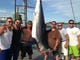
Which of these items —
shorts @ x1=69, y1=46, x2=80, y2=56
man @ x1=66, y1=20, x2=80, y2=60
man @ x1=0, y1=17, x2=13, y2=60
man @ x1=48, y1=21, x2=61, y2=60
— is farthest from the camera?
man @ x1=48, y1=21, x2=61, y2=60

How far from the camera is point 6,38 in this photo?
23.5ft

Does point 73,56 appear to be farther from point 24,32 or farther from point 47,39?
point 24,32

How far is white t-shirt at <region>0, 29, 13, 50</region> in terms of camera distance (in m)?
7.07

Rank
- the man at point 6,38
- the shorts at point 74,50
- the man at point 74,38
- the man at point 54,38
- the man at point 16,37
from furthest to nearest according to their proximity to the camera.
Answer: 1. the man at point 54,38
2. the shorts at point 74,50
3. the man at point 74,38
4. the man at point 16,37
5. the man at point 6,38

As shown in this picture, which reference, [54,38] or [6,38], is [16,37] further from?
[54,38]

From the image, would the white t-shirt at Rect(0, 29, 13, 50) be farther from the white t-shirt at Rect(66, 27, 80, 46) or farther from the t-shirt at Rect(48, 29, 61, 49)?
the white t-shirt at Rect(66, 27, 80, 46)

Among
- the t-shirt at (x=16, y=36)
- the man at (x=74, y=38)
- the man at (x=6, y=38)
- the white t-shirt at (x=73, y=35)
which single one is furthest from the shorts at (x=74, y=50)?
the man at (x=6, y=38)

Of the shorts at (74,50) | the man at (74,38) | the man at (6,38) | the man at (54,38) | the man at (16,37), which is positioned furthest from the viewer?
the man at (54,38)

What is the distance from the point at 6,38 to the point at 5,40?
6cm

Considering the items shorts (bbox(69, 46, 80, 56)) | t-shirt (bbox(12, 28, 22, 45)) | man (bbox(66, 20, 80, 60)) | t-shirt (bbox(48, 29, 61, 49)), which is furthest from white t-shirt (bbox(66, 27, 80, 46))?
t-shirt (bbox(12, 28, 22, 45))

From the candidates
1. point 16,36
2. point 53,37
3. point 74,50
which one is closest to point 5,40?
point 16,36

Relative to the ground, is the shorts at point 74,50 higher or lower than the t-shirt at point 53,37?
lower

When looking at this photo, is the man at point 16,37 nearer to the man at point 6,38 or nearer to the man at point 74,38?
the man at point 6,38

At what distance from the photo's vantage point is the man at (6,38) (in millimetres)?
7043
